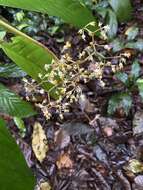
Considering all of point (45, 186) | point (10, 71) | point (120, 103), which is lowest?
point (45, 186)

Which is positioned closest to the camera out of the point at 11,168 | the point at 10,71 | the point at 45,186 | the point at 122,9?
the point at 11,168

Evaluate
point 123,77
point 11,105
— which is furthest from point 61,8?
point 123,77

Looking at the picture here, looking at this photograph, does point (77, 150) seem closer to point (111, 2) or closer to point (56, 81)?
point (111, 2)

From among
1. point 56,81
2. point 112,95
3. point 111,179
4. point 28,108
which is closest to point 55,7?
point 56,81

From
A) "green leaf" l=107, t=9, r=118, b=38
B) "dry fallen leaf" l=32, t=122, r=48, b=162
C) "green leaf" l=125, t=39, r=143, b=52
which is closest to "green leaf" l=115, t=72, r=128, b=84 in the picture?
"green leaf" l=125, t=39, r=143, b=52

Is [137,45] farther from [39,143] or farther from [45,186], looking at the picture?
[45,186]

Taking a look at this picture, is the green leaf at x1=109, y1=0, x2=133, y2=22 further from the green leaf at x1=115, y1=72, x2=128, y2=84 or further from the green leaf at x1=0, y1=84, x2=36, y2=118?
the green leaf at x1=0, y1=84, x2=36, y2=118

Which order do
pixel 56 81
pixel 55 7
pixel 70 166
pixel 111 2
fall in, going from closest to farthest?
pixel 55 7 → pixel 56 81 → pixel 70 166 → pixel 111 2
